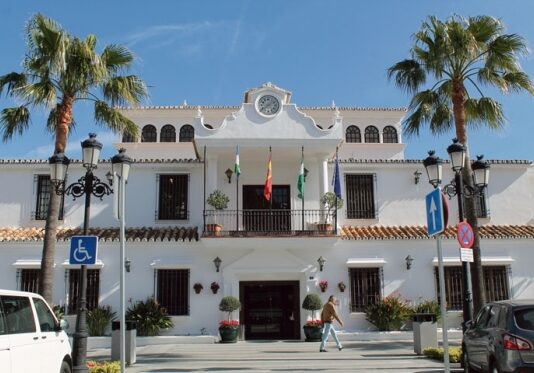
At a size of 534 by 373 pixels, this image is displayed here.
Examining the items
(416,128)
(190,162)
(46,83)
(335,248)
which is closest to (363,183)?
(335,248)

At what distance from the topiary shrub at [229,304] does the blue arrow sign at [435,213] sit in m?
10.9

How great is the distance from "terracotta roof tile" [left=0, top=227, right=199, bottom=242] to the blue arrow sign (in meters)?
12.1

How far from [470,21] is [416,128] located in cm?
344

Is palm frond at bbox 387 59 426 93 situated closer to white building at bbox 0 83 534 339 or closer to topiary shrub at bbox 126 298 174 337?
white building at bbox 0 83 534 339

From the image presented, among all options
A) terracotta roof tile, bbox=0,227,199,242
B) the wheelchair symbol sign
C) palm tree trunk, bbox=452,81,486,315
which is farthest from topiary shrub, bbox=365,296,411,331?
the wheelchair symbol sign

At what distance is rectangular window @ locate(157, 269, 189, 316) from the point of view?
1989cm

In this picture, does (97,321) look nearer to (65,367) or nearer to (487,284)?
(65,367)

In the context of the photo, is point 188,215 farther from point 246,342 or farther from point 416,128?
point 416,128

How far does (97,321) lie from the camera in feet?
62.7

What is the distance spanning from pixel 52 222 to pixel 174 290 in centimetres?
602

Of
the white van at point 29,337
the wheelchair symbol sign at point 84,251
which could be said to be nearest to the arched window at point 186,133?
the wheelchair symbol sign at point 84,251

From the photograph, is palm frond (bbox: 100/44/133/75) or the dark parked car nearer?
the dark parked car

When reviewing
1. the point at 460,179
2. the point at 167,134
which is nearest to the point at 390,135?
the point at 167,134

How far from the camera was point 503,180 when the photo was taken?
73.9 feet
